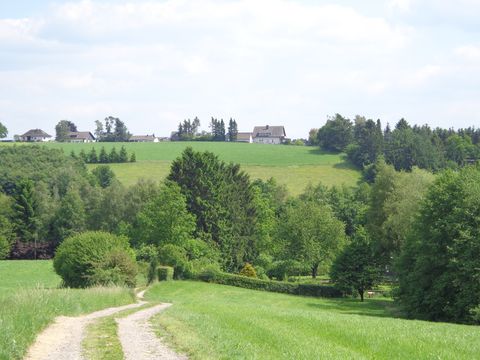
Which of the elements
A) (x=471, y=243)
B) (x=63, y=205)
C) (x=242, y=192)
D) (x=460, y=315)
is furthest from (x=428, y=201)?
(x=63, y=205)

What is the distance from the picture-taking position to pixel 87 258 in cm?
4872

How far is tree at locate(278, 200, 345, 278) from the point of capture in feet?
261

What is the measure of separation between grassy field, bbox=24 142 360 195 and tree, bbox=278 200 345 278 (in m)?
45.1

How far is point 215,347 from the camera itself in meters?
15.3

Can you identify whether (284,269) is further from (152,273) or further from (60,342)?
(60,342)

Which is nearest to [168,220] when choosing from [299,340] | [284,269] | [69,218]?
[284,269]

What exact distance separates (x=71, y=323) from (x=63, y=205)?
87.0 metres

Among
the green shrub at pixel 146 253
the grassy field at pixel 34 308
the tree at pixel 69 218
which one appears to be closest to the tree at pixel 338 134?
the tree at pixel 69 218

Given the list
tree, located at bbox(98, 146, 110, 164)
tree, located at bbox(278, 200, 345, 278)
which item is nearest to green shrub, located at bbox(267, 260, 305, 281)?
tree, located at bbox(278, 200, 345, 278)

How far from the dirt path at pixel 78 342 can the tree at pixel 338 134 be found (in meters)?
144

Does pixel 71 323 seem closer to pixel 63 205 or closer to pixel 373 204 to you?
pixel 373 204

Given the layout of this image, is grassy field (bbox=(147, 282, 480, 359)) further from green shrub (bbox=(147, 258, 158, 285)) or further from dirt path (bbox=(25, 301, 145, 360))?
green shrub (bbox=(147, 258, 158, 285))

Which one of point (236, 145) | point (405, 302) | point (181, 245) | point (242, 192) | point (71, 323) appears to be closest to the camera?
point (71, 323)

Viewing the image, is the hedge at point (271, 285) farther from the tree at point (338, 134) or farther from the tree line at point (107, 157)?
the tree at point (338, 134)
